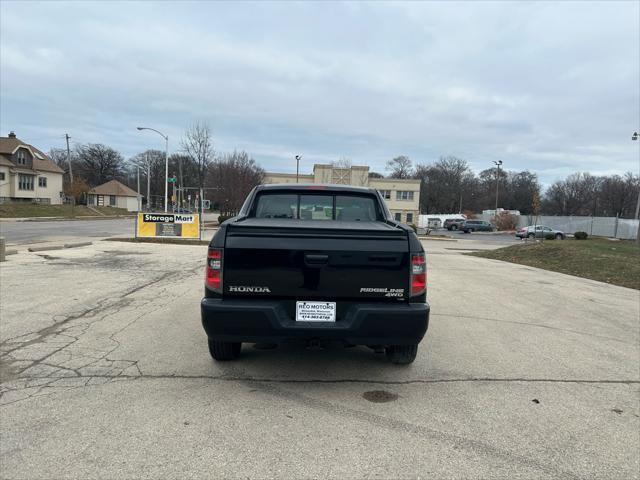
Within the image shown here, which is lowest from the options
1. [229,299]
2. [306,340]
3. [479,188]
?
[306,340]

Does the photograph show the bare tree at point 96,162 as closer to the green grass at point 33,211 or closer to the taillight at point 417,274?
the green grass at point 33,211

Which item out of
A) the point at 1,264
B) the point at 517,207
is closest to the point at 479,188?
the point at 517,207

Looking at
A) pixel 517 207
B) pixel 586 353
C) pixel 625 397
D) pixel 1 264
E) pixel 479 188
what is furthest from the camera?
pixel 479 188

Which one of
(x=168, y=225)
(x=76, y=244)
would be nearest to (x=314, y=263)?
(x=76, y=244)

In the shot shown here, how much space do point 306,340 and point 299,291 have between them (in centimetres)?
43

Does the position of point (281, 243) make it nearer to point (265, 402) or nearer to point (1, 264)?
point (265, 402)

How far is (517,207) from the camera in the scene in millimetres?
99875

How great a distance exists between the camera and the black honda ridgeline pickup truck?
A: 3594mm

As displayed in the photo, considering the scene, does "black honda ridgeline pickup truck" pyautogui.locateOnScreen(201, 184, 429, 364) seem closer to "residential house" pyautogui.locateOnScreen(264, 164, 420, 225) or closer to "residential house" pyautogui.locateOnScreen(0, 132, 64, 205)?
"residential house" pyautogui.locateOnScreen(0, 132, 64, 205)

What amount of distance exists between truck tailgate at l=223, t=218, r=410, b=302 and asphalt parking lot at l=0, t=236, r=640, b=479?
0.96 metres

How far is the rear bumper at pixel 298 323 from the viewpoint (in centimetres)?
358

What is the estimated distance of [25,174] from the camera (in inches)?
2285

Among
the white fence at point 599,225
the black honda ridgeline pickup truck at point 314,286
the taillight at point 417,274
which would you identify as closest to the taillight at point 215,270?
the black honda ridgeline pickup truck at point 314,286

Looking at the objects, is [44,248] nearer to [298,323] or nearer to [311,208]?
[311,208]
